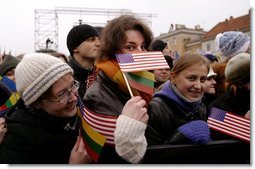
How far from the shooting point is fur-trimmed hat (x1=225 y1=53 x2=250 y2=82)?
73.0 inches

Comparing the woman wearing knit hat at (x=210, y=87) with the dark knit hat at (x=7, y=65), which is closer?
the woman wearing knit hat at (x=210, y=87)

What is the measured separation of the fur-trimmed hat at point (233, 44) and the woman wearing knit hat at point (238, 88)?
929 mm

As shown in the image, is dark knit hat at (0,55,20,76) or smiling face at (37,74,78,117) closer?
smiling face at (37,74,78,117)

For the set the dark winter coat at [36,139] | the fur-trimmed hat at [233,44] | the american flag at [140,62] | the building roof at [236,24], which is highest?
the building roof at [236,24]

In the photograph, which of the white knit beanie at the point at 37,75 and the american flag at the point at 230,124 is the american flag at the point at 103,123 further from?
the american flag at the point at 230,124

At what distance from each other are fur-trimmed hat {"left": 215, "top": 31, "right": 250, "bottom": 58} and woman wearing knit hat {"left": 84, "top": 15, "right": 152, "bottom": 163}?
5.26ft

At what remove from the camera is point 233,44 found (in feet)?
9.31

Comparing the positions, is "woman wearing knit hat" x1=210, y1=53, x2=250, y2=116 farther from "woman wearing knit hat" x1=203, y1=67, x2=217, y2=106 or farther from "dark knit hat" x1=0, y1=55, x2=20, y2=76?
"dark knit hat" x1=0, y1=55, x2=20, y2=76

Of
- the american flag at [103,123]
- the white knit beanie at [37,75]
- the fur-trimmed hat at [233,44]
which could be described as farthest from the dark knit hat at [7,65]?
the fur-trimmed hat at [233,44]

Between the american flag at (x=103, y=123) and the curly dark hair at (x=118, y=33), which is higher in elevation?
the curly dark hair at (x=118, y=33)

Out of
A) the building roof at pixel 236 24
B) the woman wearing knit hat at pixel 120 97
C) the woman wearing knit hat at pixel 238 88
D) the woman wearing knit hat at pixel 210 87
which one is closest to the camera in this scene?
the woman wearing knit hat at pixel 120 97

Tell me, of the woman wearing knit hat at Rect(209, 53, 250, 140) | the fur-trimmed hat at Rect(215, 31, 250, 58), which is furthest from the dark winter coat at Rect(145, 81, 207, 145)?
the fur-trimmed hat at Rect(215, 31, 250, 58)

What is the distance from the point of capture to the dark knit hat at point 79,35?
96.7 inches

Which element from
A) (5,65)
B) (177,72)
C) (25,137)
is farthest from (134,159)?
(5,65)
